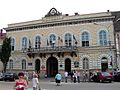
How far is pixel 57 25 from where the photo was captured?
165ft

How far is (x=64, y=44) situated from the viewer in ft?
163

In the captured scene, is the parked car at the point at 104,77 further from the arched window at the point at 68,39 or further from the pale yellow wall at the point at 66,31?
the arched window at the point at 68,39

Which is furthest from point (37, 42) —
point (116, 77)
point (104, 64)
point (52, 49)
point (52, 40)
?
point (116, 77)

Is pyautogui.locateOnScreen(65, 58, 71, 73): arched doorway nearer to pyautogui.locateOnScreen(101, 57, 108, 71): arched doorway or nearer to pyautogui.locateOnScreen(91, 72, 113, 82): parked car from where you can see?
pyautogui.locateOnScreen(101, 57, 108, 71): arched doorway

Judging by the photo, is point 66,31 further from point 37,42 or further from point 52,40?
point 37,42

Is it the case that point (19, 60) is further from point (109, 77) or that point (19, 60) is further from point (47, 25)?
point (109, 77)

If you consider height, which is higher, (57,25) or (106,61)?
(57,25)

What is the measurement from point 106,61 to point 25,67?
16.8m

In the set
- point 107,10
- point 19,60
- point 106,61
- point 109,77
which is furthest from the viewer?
point 19,60

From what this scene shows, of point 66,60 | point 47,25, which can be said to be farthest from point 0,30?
point 66,60

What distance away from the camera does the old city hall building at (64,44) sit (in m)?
46.6

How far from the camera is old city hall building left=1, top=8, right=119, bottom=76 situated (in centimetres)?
4659

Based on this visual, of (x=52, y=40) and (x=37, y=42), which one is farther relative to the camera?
(x=37, y=42)

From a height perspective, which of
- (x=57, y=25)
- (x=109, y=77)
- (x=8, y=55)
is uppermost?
(x=57, y=25)
